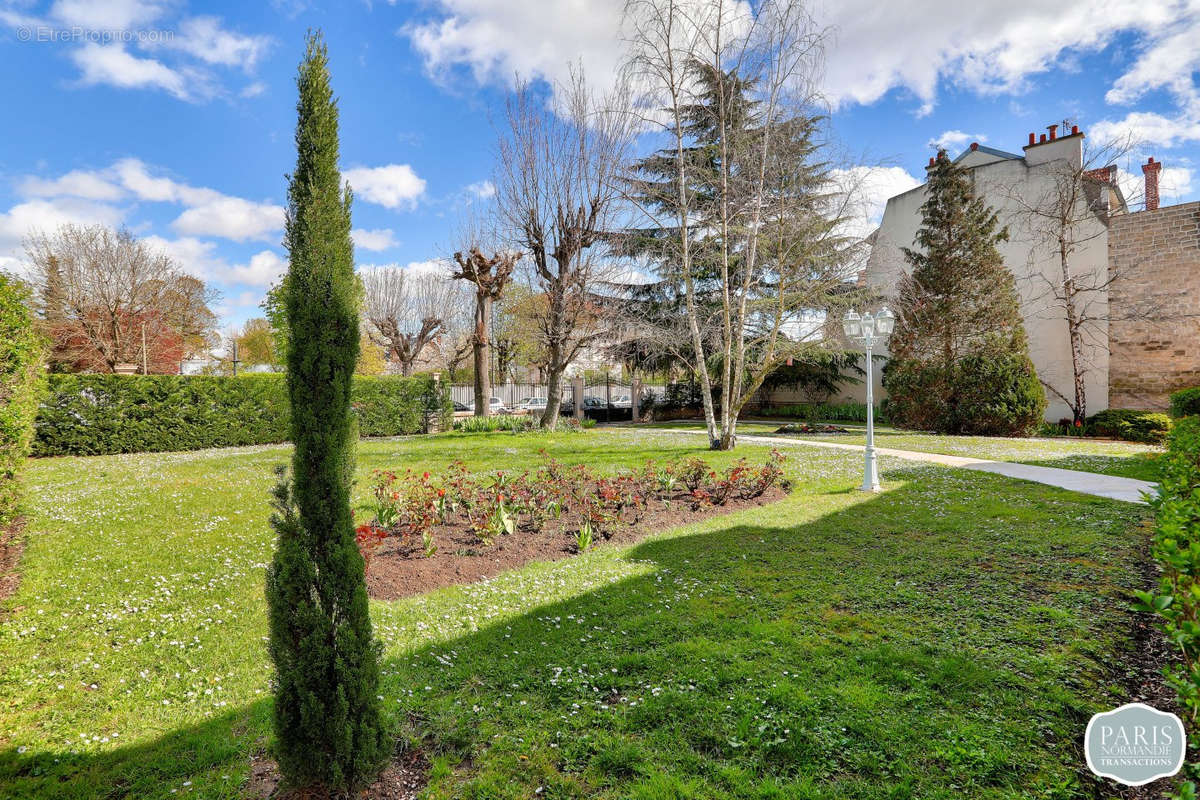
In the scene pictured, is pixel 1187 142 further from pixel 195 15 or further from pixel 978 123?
pixel 195 15

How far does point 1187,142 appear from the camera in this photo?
13562mm

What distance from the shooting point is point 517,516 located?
5938 millimetres

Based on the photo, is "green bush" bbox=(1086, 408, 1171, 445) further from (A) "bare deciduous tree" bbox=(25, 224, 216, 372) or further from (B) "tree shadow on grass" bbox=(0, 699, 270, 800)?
(A) "bare deciduous tree" bbox=(25, 224, 216, 372)

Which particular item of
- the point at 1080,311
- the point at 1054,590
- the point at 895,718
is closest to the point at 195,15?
the point at 895,718

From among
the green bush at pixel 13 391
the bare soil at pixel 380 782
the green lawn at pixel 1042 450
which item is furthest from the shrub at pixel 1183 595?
the green bush at pixel 13 391

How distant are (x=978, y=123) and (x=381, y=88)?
18482 millimetres

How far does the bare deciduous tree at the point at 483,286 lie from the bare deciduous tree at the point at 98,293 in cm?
1233

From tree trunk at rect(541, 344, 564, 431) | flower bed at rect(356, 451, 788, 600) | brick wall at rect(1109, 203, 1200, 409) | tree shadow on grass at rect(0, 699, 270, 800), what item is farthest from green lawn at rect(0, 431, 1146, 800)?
brick wall at rect(1109, 203, 1200, 409)

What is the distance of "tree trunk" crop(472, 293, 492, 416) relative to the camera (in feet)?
54.5

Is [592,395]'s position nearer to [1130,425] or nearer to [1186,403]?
[1130,425]

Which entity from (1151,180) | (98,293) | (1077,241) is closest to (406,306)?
(98,293)

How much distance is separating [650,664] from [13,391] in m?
6.69

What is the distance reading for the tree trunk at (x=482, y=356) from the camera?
16609mm

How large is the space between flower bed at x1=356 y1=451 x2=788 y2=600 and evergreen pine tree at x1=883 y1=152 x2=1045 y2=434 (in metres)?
11.2
